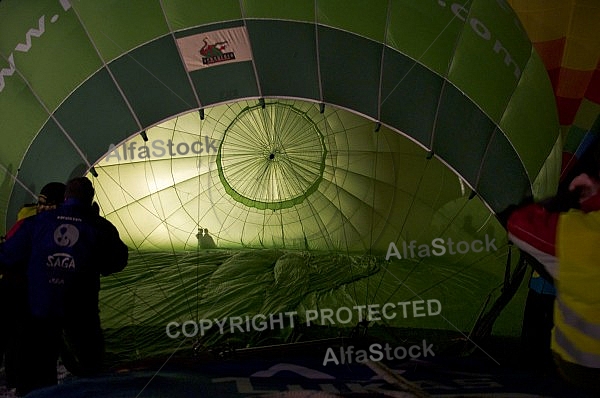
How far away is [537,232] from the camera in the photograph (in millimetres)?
1617

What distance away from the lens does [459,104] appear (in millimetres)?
3479

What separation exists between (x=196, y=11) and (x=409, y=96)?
1077 millimetres

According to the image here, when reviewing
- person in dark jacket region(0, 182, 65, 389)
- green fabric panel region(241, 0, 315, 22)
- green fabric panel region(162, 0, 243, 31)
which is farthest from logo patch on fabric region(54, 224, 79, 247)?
green fabric panel region(241, 0, 315, 22)

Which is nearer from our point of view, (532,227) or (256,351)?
(532,227)

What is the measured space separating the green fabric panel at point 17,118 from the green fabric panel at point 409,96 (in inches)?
63.7

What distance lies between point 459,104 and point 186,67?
131cm

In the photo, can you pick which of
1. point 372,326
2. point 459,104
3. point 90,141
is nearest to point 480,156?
point 459,104

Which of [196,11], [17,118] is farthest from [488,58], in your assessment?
[17,118]

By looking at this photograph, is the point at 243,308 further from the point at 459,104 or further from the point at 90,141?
the point at 459,104

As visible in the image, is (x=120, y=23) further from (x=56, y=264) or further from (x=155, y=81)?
(x=56, y=264)

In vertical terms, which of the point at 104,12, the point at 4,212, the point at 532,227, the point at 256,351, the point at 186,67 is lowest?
the point at 256,351

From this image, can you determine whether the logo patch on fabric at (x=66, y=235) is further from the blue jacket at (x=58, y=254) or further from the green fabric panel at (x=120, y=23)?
the green fabric panel at (x=120, y=23)

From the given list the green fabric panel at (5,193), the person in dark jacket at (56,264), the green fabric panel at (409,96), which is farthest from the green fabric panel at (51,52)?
the green fabric panel at (409,96)

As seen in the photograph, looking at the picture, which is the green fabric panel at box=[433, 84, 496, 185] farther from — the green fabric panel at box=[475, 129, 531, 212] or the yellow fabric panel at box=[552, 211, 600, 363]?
the yellow fabric panel at box=[552, 211, 600, 363]
